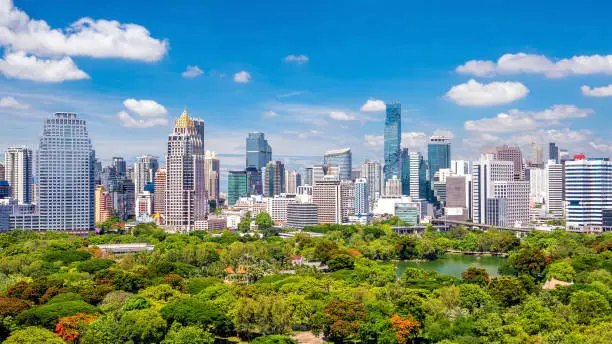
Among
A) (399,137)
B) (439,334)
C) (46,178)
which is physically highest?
(399,137)

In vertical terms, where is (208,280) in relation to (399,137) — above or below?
below

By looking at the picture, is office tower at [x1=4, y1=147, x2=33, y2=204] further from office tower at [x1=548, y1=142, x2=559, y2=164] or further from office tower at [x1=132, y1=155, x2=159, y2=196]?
office tower at [x1=548, y1=142, x2=559, y2=164]

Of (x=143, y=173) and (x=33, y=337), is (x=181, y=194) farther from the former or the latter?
(x=33, y=337)

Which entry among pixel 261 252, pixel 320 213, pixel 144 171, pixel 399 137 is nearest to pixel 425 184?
pixel 399 137

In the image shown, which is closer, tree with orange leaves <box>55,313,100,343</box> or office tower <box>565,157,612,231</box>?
tree with orange leaves <box>55,313,100,343</box>

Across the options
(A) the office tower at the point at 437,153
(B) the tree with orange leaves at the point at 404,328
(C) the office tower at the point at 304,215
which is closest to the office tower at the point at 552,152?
(A) the office tower at the point at 437,153

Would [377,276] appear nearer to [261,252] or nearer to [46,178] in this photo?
[261,252]

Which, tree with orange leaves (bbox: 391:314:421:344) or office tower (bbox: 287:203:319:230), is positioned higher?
office tower (bbox: 287:203:319:230)

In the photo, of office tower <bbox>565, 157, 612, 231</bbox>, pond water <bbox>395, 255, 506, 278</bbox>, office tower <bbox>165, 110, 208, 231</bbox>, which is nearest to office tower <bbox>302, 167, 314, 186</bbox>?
office tower <bbox>165, 110, 208, 231</bbox>

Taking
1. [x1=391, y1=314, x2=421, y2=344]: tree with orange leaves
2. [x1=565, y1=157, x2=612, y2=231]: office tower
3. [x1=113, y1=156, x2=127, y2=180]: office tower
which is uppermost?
[x1=113, y1=156, x2=127, y2=180]: office tower
